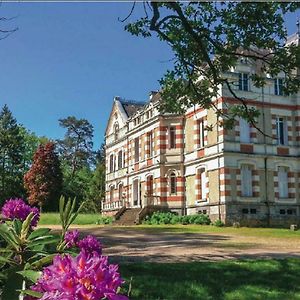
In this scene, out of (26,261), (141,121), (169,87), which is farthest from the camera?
(141,121)

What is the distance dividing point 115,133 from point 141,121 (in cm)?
692

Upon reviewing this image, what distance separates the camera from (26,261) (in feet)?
6.84

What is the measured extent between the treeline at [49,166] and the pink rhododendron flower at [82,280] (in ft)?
130

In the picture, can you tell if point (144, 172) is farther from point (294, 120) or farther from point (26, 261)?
point (26, 261)

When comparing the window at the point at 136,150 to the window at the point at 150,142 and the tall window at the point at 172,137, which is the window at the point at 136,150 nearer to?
the window at the point at 150,142

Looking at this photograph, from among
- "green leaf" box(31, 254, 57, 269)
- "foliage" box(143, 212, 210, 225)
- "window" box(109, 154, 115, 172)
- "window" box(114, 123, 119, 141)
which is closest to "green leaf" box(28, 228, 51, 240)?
"green leaf" box(31, 254, 57, 269)

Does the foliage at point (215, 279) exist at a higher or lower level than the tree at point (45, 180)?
lower

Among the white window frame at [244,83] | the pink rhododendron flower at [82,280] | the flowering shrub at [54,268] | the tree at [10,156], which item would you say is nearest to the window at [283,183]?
the white window frame at [244,83]

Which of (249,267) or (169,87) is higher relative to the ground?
(169,87)

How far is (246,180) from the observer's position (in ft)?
105

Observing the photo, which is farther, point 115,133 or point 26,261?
point 115,133

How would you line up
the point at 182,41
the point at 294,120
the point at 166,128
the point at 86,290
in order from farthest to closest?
the point at 166,128
the point at 294,120
the point at 182,41
the point at 86,290

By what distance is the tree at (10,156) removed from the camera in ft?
208

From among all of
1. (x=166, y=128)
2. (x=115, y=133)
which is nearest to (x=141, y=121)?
(x=166, y=128)
